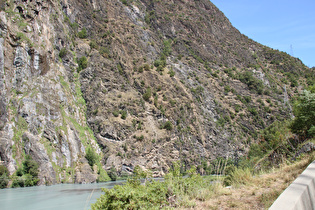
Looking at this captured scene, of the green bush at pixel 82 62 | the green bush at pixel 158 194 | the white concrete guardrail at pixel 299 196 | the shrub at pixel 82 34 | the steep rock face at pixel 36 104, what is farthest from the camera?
the shrub at pixel 82 34

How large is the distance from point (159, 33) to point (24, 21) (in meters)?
39.8

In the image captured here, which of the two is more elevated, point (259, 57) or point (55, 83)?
point (259, 57)

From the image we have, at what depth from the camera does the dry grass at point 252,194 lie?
158 inches

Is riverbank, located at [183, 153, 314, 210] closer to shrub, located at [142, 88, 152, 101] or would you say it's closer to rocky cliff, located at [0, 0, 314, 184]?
rocky cliff, located at [0, 0, 314, 184]

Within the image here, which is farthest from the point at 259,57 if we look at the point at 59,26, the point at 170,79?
the point at 59,26

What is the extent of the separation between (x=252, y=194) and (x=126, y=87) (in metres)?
40.3

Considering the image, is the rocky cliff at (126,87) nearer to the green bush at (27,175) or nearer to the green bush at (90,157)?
the green bush at (90,157)

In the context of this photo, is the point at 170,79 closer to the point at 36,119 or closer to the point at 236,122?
the point at 236,122

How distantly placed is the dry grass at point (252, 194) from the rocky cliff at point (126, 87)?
857 inches

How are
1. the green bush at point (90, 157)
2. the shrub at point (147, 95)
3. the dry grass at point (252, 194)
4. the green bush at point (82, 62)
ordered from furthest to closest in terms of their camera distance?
the shrub at point (147, 95), the green bush at point (82, 62), the green bush at point (90, 157), the dry grass at point (252, 194)

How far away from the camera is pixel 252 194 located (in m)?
4.59

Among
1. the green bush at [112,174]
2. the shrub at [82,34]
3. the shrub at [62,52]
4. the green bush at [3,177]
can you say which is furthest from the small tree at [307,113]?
the shrub at [82,34]

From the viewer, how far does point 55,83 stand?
31.8 m

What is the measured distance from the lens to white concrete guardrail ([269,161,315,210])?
2369 millimetres
